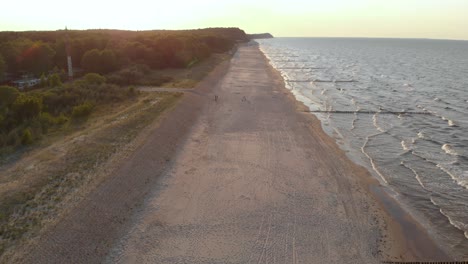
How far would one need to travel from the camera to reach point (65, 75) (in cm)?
4791

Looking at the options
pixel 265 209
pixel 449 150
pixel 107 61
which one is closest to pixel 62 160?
pixel 265 209

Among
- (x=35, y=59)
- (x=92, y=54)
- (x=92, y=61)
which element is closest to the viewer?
(x=35, y=59)

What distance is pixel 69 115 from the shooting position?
94.2ft

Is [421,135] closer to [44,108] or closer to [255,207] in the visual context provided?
[255,207]

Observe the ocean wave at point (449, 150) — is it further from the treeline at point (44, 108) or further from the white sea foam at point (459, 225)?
the treeline at point (44, 108)

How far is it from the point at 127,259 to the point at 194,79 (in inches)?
1556

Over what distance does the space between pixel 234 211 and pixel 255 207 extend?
99cm

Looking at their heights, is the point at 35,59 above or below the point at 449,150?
above

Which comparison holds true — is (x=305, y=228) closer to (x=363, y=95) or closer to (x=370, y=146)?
(x=370, y=146)

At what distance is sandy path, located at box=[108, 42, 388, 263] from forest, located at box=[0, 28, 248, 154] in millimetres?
10247

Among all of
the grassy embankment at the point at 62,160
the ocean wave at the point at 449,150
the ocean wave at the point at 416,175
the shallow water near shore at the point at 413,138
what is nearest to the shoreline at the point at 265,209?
the shallow water near shore at the point at 413,138

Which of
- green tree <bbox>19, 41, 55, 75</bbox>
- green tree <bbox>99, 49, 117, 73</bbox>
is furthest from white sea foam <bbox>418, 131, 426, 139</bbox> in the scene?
green tree <bbox>19, 41, 55, 75</bbox>

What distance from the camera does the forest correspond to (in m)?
25.9

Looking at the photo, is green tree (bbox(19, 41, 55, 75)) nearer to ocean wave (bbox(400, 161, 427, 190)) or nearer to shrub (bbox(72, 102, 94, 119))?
shrub (bbox(72, 102, 94, 119))
